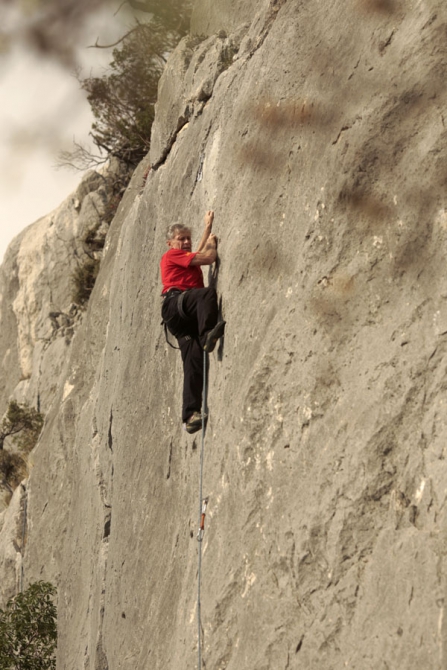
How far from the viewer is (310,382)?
6055 millimetres

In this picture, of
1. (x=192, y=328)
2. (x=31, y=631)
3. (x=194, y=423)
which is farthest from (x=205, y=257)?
(x=31, y=631)

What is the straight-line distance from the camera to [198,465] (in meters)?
7.54

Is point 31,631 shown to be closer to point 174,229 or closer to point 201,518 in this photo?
point 201,518

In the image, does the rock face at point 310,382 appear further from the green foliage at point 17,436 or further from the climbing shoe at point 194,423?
the green foliage at point 17,436

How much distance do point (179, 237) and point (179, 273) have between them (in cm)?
39

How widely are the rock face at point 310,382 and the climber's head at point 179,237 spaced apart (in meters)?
0.38

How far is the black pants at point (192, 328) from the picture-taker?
7.52 m

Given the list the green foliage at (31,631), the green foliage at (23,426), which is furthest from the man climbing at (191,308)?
the green foliage at (23,426)

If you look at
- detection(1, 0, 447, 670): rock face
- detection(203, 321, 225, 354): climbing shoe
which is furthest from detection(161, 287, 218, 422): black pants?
detection(1, 0, 447, 670): rock face

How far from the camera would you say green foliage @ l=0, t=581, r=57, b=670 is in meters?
12.0

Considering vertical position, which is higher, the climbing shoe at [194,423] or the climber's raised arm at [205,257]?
the climber's raised arm at [205,257]

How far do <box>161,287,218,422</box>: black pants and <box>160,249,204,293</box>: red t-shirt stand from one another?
0.16 m

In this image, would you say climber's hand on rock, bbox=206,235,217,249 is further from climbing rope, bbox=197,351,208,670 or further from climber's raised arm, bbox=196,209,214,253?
climbing rope, bbox=197,351,208,670

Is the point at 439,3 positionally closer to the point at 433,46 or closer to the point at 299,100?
the point at 433,46
